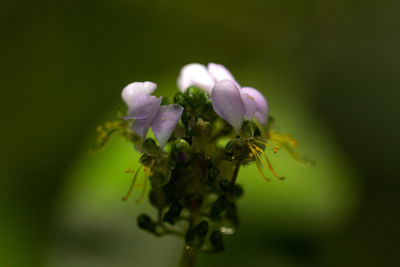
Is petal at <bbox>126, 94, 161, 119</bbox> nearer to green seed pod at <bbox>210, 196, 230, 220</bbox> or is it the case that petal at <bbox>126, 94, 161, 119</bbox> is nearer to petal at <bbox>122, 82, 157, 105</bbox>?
petal at <bbox>122, 82, 157, 105</bbox>

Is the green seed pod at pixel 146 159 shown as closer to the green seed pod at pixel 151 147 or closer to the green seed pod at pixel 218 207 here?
the green seed pod at pixel 151 147

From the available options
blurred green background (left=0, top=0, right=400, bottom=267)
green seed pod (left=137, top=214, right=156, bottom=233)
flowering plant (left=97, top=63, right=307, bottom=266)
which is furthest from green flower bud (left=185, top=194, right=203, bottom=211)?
blurred green background (left=0, top=0, right=400, bottom=267)

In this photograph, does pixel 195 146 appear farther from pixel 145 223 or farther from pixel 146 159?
pixel 145 223

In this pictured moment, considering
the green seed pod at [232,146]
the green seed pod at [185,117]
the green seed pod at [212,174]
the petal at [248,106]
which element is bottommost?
the green seed pod at [212,174]

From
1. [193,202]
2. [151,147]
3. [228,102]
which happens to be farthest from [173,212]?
[228,102]

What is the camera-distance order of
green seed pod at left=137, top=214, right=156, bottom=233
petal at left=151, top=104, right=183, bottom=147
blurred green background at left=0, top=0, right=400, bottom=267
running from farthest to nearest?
blurred green background at left=0, top=0, right=400, bottom=267 < green seed pod at left=137, top=214, right=156, bottom=233 < petal at left=151, top=104, right=183, bottom=147

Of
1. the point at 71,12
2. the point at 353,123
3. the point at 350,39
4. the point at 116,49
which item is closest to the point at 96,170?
the point at 116,49

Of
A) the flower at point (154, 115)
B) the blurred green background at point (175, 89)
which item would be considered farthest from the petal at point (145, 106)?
the blurred green background at point (175, 89)

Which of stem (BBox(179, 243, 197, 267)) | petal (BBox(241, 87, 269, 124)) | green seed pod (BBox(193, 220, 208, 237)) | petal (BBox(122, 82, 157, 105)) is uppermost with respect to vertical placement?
petal (BBox(241, 87, 269, 124))
